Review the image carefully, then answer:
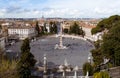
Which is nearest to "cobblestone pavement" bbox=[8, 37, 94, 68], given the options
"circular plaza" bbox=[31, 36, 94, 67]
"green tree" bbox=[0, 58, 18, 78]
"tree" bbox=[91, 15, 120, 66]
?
"circular plaza" bbox=[31, 36, 94, 67]

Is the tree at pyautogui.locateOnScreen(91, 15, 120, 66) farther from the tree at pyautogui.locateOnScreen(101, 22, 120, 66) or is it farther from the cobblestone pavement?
the cobblestone pavement

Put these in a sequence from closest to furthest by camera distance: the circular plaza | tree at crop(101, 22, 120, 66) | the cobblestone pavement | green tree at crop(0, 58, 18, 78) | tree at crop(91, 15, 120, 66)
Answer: green tree at crop(0, 58, 18, 78)
tree at crop(101, 22, 120, 66)
tree at crop(91, 15, 120, 66)
the circular plaza
the cobblestone pavement

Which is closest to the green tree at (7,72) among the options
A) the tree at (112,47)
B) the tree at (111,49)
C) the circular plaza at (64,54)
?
the tree at (111,49)

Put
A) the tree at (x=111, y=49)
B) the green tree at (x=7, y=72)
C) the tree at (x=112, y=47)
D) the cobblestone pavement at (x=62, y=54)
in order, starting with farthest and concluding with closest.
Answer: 1. the cobblestone pavement at (x=62, y=54)
2. the tree at (x=111, y=49)
3. the tree at (x=112, y=47)
4. the green tree at (x=7, y=72)

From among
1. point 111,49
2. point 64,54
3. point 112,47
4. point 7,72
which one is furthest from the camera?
point 64,54

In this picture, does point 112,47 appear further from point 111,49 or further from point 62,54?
point 62,54

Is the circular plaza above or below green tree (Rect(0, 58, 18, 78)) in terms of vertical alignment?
below

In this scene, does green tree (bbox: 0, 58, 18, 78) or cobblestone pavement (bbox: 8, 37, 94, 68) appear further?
cobblestone pavement (bbox: 8, 37, 94, 68)

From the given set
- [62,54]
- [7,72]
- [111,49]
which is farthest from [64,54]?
[7,72]

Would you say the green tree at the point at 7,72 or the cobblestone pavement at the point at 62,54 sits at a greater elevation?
the green tree at the point at 7,72

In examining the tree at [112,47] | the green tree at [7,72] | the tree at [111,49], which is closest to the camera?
the green tree at [7,72]

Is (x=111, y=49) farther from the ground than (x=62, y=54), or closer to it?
farther from the ground

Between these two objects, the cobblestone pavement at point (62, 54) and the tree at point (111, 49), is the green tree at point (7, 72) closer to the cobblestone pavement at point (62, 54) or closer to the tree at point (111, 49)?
the tree at point (111, 49)
